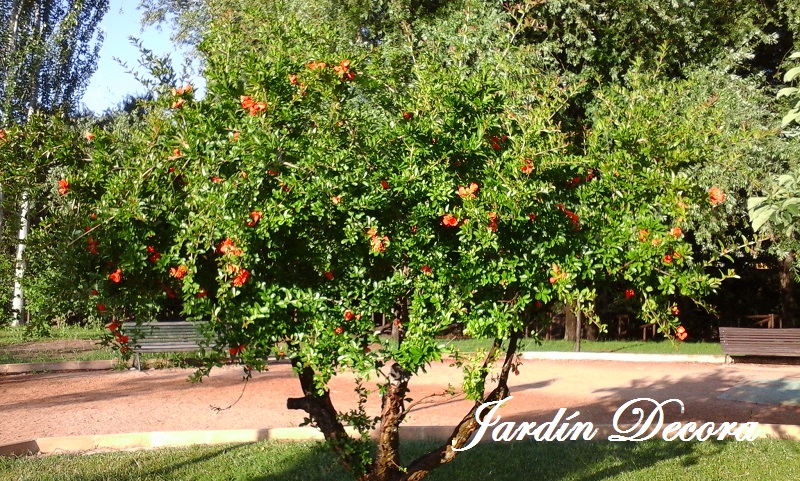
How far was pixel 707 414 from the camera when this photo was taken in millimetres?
9398

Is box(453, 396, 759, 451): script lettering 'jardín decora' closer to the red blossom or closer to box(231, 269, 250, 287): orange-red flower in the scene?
the red blossom

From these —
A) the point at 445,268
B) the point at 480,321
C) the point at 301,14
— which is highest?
the point at 301,14

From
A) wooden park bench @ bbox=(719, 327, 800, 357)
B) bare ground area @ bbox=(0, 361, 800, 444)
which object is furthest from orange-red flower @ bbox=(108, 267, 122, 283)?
wooden park bench @ bbox=(719, 327, 800, 357)

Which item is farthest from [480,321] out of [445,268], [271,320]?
[271,320]

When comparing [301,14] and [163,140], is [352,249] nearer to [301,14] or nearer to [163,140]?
[163,140]

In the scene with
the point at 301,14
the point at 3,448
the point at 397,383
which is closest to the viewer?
the point at 397,383

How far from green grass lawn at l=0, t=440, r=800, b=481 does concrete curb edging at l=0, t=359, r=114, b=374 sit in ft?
23.1

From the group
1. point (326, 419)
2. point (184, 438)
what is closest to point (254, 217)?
point (326, 419)

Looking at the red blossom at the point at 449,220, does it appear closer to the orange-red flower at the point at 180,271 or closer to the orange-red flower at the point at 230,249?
the orange-red flower at the point at 230,249

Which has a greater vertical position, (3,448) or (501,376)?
(501,376)

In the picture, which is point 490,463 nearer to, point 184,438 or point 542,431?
point 542,431

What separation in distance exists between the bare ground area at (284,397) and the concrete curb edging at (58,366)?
0.45m

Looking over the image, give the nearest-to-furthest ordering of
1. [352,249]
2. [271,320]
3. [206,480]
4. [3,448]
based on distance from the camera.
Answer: [271,320], [352,249], [206,480], [3,448]

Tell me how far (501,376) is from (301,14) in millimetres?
10452
